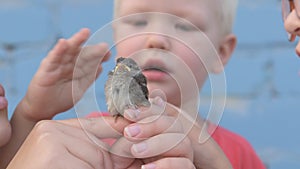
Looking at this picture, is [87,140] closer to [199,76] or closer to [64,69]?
[199,76]

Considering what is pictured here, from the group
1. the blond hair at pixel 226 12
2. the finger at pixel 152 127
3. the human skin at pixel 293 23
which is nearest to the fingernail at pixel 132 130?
the finger at pixel 152 127

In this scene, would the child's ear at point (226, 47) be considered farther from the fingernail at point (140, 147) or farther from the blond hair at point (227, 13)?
the fingernail at point (140, 147)

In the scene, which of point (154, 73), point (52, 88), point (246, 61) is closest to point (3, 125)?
point (52, 88)

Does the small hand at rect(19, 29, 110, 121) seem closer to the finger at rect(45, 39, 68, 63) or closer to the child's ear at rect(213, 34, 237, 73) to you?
the finger at rect(45, 39, 68, 63)

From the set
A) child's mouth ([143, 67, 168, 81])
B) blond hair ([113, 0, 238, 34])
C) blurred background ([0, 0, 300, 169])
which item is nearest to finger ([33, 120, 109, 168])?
→ child's mouth ([143, 67, 168, 81])

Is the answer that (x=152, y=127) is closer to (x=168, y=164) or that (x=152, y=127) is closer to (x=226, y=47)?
(x=168, y=164)
